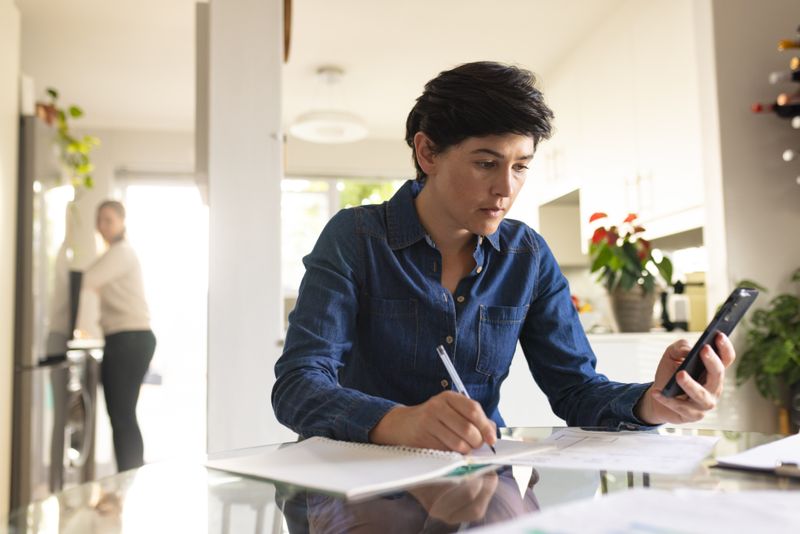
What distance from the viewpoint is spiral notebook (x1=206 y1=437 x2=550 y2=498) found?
0.70 metres

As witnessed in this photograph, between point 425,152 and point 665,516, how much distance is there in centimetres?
89

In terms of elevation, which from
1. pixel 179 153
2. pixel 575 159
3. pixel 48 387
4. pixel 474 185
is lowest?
pixel 48 387

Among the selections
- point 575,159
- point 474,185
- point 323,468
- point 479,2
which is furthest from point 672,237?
point 323,468

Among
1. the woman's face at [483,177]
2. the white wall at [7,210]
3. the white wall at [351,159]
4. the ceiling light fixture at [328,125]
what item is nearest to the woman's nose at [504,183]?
the woman's face at [483,177]

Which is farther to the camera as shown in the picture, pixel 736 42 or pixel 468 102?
pixel 736 42

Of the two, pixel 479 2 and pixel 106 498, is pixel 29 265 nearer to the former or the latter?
pixel 479 2

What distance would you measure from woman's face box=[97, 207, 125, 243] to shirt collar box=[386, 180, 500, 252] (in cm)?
A: 283

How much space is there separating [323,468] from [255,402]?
4.34ft

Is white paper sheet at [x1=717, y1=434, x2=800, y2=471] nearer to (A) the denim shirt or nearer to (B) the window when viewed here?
(A) the denim shirt

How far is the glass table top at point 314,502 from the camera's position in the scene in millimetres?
608

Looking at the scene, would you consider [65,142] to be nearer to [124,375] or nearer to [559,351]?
[124,375]

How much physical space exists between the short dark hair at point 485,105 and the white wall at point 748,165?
75.2 inches

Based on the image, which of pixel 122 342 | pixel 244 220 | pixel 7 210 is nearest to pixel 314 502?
pixel 244 220

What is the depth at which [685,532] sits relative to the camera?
44 cm
